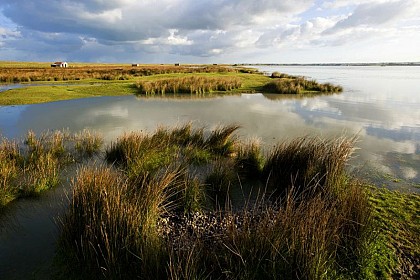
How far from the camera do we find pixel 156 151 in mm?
8031

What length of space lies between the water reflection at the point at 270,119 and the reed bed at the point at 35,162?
1.75m

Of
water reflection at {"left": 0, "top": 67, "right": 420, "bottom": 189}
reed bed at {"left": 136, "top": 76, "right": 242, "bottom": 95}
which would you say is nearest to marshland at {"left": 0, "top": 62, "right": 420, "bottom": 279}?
water reflection at {"left": 0, "top": 67, "right": 420, "bottom": 189}

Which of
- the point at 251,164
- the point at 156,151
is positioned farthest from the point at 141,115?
the point at 251,164

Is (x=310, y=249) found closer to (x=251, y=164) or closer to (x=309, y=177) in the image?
(x=309, y=177)

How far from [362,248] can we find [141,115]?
12.3 metres

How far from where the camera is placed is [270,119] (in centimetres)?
1368

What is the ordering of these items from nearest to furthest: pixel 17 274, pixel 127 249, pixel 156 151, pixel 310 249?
pixel 310 249 < pixel 127 249 < pixel 17 274 < pixel 156 151

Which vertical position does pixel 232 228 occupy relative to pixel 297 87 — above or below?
below

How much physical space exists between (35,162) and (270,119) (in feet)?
31.7

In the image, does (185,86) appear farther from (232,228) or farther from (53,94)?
(232,228)

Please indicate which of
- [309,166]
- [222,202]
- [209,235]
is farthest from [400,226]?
[209,235]

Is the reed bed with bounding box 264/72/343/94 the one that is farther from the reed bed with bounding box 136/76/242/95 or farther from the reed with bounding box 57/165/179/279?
the reed with bounding box 57/165/179/279

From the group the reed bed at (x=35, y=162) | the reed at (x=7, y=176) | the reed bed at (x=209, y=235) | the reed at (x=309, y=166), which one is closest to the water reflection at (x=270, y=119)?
the reed bed at (x=35, y=162)

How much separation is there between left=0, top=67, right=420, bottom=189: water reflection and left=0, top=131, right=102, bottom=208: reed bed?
1.75 m
